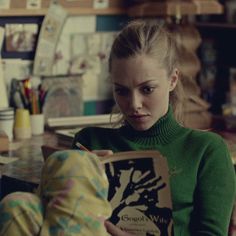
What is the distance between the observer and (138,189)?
56.5 inches

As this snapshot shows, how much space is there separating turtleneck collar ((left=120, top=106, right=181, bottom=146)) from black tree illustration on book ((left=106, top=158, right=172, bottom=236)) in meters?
0.25

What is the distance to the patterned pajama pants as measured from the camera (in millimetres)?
1142

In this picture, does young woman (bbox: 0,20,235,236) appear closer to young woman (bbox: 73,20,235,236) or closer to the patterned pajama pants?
young woman (bbox: 73,20,235,236)

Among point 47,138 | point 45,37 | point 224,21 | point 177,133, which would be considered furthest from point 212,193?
point 224,21

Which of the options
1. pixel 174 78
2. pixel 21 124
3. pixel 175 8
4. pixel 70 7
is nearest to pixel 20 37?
pixel 70 7

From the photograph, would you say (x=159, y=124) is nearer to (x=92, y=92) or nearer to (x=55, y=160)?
(x=55, y=160)

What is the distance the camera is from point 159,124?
1.70 m

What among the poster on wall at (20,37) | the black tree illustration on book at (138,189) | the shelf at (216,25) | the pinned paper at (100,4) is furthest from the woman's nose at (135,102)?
the shelf at (216,25)

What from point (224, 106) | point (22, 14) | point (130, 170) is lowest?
point (224, 106)

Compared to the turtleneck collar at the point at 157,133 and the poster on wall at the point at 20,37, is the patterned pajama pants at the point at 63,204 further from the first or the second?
the poster on wall at the point at 20,37

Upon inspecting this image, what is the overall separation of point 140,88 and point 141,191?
28cm

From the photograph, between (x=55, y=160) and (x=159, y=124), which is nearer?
(x=55, y=160)

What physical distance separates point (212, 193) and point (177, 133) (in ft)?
0.60

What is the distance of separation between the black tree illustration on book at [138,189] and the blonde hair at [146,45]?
33 centimetres
